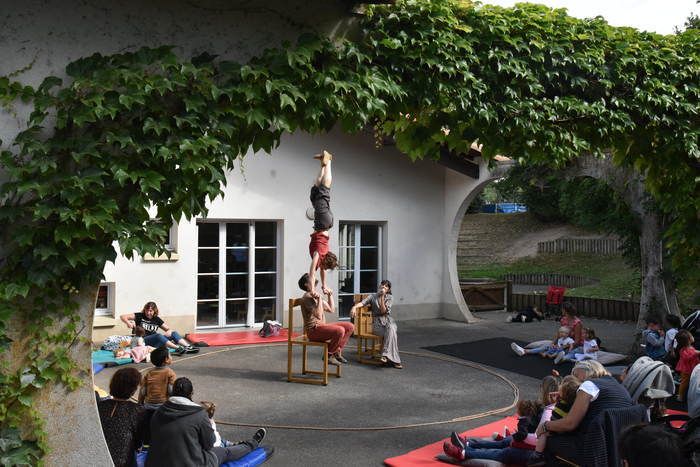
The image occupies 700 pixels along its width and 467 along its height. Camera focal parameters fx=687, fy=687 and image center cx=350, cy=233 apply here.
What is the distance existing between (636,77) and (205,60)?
392 centimetres

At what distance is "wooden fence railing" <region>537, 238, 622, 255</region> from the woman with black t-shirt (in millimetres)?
21998

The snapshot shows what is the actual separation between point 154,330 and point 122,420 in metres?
6.64

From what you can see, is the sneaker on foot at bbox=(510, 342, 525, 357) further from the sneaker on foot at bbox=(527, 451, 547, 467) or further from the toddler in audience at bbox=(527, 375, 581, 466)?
the toddler in audience at bbox=(527, 375, 581, 466)

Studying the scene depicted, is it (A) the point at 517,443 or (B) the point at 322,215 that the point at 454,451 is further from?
(B) the point at 322,215

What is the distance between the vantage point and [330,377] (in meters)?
9.97

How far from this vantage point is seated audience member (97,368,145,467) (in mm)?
4902

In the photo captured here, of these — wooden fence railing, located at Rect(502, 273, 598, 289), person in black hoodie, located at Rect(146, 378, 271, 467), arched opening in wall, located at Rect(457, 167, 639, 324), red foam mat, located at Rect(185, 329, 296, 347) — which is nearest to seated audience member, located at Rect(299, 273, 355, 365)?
red foam mat, located at Rect(185, 329, 296, 347)

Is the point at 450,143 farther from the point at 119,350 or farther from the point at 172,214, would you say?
the point at 119,350

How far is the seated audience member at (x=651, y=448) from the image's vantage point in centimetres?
240

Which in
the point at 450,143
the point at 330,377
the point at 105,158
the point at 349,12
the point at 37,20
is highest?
the point at 349,12

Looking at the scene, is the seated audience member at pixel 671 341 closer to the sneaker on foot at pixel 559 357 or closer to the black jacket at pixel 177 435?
the sneaker on foot at pixel 559 357

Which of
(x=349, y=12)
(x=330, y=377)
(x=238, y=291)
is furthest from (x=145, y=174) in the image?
(x=238, y=291)

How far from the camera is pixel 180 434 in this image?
460 cm

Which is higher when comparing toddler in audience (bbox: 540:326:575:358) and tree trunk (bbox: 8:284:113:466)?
tree trunk (bbox: 8:284:113:466)
